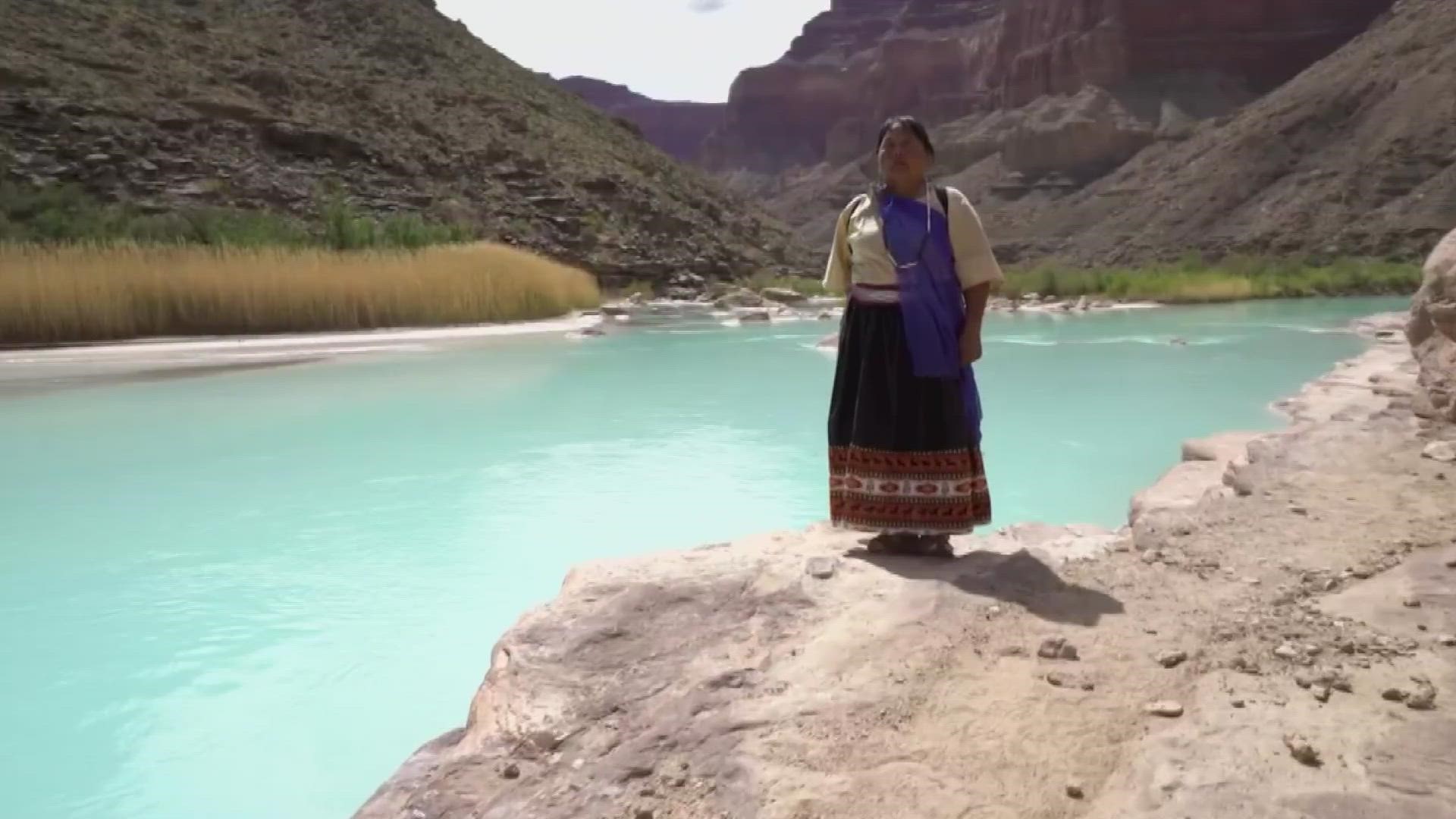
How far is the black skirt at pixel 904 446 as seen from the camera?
254 centimetres

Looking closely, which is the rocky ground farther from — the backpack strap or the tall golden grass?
the tall golden grass

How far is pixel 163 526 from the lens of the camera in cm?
423

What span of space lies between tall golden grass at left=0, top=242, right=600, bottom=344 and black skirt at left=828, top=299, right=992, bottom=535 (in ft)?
32.8

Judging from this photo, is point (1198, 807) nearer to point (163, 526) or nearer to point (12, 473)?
point (163, 526)

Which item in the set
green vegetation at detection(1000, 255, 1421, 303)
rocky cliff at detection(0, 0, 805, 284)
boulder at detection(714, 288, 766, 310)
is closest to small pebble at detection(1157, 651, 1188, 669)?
boulder at detection(714, 288, 766, 310)

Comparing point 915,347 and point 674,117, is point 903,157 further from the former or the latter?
point 674,117

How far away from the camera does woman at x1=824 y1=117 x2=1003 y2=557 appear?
2502 millimetres

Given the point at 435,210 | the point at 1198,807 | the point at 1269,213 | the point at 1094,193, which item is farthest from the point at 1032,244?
the point at 1198,807

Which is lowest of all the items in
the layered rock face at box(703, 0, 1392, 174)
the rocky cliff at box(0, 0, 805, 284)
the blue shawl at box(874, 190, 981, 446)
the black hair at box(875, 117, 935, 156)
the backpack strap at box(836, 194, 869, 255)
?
the blue shawl at box(874, 190, 981, 446)

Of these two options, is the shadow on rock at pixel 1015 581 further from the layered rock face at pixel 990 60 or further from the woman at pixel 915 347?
the layered rock face at pixel 990 60

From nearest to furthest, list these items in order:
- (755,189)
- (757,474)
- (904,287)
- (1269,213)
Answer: (904,287) → (757,474) → (1269,213) → (755,189)

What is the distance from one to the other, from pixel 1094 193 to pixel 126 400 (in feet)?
132

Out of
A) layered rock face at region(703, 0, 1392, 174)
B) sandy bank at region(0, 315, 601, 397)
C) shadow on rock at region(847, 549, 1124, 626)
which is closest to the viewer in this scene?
shadow on rock at region(847, 549, 1124, 626)

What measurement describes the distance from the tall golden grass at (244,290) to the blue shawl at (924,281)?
10.1 metres
